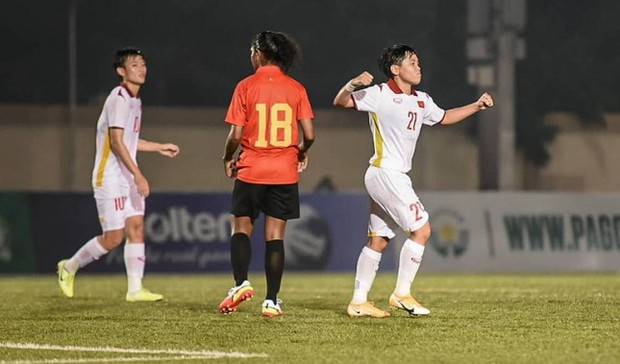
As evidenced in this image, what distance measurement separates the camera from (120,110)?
12.1 meters

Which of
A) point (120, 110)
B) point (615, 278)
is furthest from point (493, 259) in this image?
point (120, 110)

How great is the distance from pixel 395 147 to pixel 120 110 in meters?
2.86

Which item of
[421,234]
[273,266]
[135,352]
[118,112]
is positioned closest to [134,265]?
[118,112]

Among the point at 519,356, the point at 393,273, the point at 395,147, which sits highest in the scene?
the point at 395,147

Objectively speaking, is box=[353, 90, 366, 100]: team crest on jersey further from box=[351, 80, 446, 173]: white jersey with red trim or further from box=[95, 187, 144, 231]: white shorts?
box=[95, 187, 144, 231]: white shorts

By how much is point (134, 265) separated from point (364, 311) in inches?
117

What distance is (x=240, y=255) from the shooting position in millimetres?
10359

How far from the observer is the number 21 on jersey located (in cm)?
1030

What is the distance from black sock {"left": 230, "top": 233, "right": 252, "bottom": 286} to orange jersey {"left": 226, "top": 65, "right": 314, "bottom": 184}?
1.38 feet

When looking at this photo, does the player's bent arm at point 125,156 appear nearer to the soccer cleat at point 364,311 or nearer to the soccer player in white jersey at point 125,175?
the soccer player in white jersey at point 125,175

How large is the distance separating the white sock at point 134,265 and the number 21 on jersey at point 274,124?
266 centimetres

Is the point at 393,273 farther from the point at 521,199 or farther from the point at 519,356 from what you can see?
the point at 519,356

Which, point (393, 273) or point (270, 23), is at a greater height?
point (270, 23)

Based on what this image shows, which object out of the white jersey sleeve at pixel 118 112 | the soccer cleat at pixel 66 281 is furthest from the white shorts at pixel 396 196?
the soccer cleat at pixel 66 281
